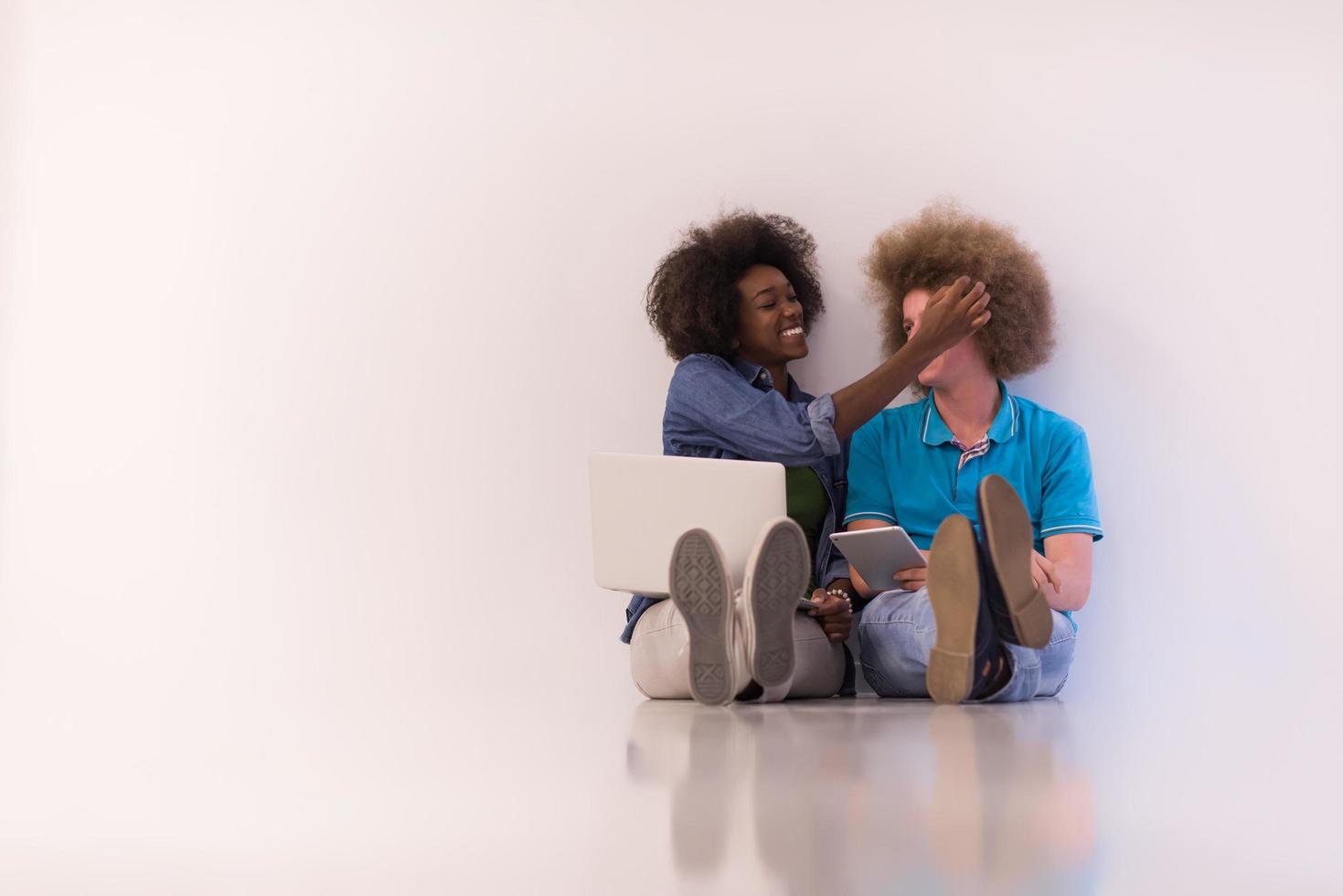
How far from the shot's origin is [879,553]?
7.47 ft

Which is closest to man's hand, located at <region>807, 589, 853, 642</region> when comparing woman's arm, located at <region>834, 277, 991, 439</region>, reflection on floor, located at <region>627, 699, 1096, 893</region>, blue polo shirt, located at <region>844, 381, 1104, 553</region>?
blue polo shirt, located at <region>844, 381, 1104, 553</region>

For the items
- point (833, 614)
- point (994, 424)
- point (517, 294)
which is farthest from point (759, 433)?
point (517, 294)

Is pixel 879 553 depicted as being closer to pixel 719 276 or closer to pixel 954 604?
pixel 954 604

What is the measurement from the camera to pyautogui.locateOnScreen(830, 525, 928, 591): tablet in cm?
219

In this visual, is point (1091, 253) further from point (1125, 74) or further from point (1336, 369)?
→ point (1336, 369)

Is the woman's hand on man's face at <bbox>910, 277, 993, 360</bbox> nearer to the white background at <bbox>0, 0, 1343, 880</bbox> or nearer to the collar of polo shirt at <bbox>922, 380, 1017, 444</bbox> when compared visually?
the collar of polo shirt at <bbox>922, 380, 1017, 444</bbox>

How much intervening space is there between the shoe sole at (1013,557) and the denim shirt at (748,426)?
0.77m

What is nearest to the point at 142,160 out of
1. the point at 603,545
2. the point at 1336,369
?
the point at 603,545

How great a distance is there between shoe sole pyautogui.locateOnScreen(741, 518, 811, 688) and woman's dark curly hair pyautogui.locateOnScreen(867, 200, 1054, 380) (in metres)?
0.97

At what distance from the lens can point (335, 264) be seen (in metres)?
3.16

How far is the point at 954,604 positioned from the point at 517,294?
68.5 inches

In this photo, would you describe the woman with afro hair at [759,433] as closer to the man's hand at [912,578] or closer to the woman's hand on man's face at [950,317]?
the woman's hand on man's face at [950,317]

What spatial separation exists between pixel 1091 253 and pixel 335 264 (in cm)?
204

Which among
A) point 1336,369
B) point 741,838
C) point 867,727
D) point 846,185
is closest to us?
point 741,838
